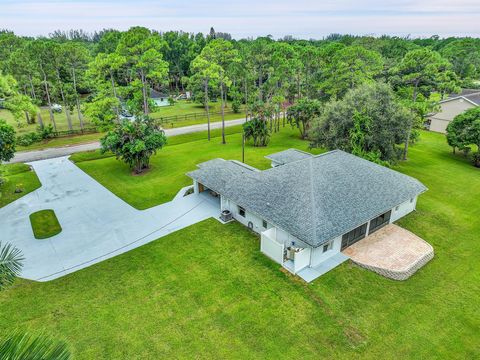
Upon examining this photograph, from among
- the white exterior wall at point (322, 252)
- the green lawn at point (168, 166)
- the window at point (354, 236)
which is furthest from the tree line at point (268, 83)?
the white exterior wall at point (322, 252)

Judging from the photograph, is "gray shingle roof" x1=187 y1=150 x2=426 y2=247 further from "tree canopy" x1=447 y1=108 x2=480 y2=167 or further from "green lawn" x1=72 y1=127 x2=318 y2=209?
"tree canopy" x1=447 y1=108 x2=480 y2=167

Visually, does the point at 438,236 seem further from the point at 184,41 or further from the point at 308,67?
the point at 184,41

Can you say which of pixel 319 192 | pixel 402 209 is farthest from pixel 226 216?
pixel 402 209

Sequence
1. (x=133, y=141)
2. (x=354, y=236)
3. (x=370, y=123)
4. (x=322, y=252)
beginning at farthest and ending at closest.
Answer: (x=133, y=141)
(x=370, y=123)
(x=354, y=236)
(x=322, y=252)

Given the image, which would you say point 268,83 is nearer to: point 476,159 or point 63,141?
point 476,159

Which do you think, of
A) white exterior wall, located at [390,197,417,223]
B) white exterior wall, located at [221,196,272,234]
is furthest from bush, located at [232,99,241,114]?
white exterior wall, located at [390,197,417,223]
